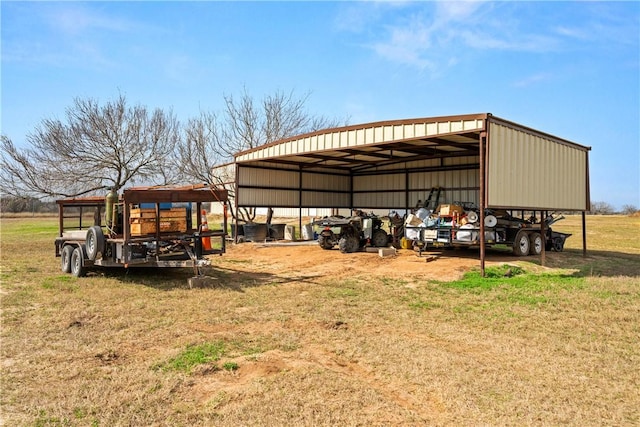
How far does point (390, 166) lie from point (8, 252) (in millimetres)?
15123

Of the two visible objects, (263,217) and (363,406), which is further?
(263,217)

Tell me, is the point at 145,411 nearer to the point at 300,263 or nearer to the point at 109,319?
the point at 109,319

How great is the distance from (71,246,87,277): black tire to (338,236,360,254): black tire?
744 cm

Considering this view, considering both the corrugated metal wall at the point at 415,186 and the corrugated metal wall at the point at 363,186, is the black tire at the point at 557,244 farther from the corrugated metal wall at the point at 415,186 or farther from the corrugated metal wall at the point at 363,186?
the corrugated metal wall at the point at 363,186

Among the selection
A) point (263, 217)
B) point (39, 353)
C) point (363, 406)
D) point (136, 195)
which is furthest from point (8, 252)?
point (263, 217)

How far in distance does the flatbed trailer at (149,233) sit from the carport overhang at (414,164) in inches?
228

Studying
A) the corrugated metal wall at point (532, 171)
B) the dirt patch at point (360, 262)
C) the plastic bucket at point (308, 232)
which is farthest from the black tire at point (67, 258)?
the plastic bucket at point (308, 232)

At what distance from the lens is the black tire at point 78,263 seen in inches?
399

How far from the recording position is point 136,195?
8.62 m

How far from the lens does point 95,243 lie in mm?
9531

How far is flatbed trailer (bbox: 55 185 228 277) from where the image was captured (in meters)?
9.03

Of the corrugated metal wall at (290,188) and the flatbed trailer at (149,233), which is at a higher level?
the corrugated metal wall at (290,188)

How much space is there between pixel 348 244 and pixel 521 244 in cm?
510

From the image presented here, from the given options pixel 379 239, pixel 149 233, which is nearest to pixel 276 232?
pixel 379 239
